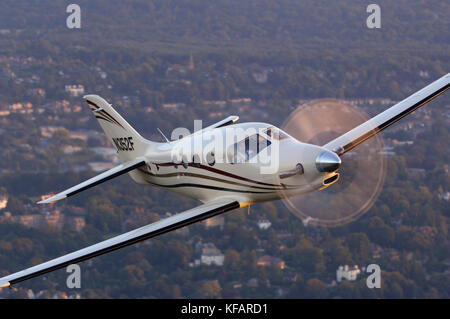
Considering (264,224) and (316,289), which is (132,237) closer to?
(316,289)

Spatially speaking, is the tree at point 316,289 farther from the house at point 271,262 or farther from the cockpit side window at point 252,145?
the cockpit side window at point 252,145

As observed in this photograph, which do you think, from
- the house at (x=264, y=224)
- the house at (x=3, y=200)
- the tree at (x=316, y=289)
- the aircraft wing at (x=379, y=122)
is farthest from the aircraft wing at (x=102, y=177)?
the house at (x=264, y=224)

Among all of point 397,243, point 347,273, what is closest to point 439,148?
point 397,243

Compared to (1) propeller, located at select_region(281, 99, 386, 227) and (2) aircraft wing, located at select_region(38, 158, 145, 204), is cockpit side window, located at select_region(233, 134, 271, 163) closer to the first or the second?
(1) propeller, located at select_region(281, 99, 386, 227)

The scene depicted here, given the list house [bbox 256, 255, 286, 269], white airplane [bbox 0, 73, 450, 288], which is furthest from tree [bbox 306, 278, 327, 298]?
white airplane [bbox 0, 73, 450, 288]

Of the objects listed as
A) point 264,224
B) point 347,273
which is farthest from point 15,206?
point 347,273
